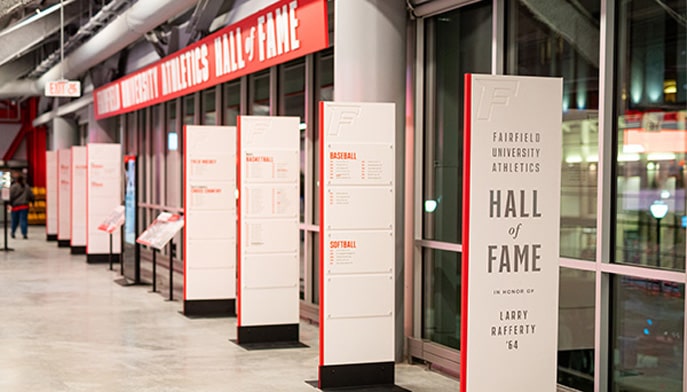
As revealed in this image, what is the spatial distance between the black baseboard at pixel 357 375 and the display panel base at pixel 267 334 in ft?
6.08

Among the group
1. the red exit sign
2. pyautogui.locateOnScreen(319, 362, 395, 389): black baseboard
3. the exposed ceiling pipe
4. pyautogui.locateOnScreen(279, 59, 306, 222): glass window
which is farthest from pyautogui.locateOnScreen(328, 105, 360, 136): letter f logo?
the red exit sign

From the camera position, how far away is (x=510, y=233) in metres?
4.60

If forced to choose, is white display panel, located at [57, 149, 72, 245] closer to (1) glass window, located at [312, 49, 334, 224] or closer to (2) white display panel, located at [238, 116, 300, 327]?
(1) glass window, located at [312, 49, 334, 224]

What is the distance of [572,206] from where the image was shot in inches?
248

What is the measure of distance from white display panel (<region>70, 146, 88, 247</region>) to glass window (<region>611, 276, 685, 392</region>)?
46.2 feet

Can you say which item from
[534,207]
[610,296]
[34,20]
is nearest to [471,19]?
[610,296]

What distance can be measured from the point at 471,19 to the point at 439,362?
2.91 meters

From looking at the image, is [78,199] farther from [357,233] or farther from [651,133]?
[651,133]

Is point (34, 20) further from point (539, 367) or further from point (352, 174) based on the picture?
point (539, 367)

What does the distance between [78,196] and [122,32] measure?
5397 mm

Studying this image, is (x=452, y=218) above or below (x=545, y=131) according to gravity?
below

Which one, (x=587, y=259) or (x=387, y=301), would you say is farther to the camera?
(x=387, y=301)

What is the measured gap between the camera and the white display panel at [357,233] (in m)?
6.79

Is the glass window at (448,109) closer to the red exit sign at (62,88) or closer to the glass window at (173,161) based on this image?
the red exit sign at (62,88)
